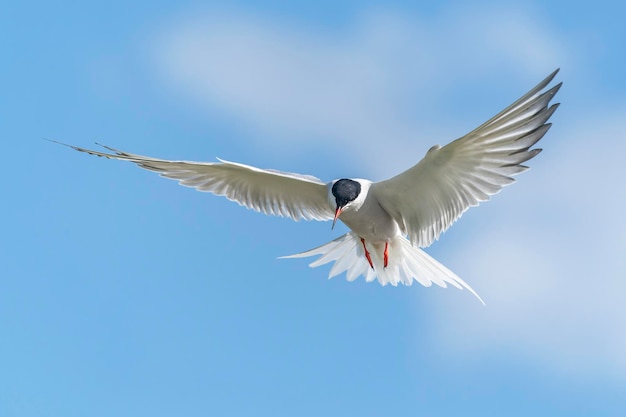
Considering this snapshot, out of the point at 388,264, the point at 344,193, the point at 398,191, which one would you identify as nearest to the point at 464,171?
the point at 398,191

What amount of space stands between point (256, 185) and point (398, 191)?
177cm

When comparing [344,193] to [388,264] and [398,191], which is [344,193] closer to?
[398,191]

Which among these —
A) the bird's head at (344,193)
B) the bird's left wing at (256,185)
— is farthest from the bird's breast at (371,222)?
the bird's left wing at (256,185)

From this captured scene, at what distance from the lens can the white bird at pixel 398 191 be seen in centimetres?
646

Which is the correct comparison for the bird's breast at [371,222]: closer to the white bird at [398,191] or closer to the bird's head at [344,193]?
the white bird at [398,191]

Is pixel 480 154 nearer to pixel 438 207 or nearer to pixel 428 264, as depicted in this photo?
pixel 438 207

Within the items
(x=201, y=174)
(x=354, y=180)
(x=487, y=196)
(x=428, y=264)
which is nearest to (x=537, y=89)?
(x=487, y=196)

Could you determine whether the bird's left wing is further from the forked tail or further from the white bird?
the forked tail

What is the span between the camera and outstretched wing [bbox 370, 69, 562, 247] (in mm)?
6238

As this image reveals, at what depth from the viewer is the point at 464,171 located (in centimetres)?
692

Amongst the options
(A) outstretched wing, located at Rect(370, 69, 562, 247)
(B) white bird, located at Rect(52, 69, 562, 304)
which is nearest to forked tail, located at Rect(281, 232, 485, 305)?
(B) white bird, located at Rect(52, 69, 562, 304)

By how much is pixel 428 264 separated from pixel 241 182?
2149 mm

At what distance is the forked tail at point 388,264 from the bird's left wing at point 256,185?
0.37m

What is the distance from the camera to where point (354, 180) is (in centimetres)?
765
